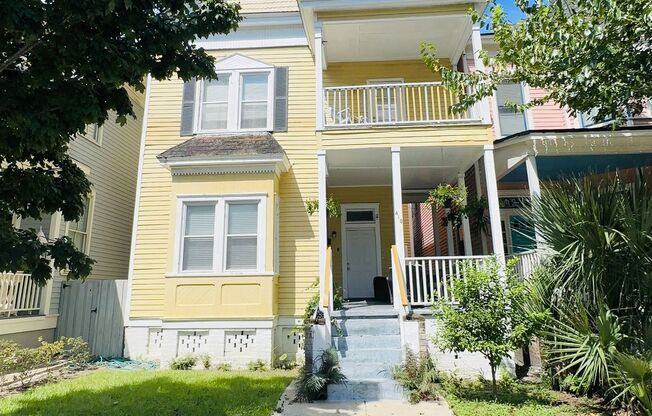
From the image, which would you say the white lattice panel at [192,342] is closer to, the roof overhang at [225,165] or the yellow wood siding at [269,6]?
the roof overhang at [225,165]

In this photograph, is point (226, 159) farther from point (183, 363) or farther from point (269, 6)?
point (269, 6)

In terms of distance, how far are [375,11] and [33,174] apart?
7.79 meters

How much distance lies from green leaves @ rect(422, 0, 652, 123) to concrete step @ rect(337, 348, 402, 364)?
5.08 meters

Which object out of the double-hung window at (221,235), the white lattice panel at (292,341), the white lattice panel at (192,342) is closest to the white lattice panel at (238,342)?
the white lattice panel at (192,342)

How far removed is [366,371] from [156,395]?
350 centimetres

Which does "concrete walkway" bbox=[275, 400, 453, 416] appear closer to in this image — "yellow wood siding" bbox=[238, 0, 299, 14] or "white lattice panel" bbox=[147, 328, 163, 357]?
"white lattice panel" bbox=[147, 328, 163, 357]

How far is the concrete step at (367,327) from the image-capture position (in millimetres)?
7754

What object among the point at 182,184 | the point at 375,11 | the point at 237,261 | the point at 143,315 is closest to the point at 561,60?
the point at 375,11

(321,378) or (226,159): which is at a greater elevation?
(226,159)

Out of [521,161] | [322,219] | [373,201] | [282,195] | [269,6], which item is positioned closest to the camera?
[322,219]

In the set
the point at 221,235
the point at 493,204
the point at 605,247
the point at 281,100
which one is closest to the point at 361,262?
the point at 221,235

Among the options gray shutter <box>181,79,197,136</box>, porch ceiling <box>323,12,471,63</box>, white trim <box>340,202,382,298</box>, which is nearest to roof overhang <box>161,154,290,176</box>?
gray shutter <box>181,79,197,136</box>

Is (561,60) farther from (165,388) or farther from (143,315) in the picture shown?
(143,315)

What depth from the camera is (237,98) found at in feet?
36.5
